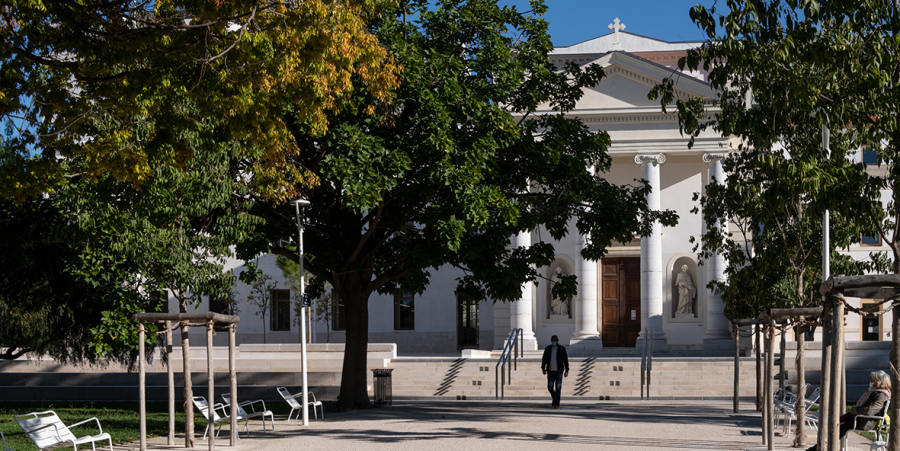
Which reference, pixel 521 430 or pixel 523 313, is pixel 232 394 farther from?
pixel 523 313

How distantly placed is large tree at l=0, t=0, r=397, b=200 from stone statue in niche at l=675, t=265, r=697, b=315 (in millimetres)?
27243

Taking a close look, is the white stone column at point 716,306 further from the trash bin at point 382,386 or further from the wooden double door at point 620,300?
the trash bin at point 382,386

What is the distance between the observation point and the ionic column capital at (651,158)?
35312 mm

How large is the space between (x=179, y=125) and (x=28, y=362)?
26100 millimetres

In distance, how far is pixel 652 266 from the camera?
35.1m

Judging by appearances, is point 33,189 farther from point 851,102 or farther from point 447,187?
point 851,102

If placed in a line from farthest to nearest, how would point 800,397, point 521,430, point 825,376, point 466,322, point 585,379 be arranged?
point 466,322 → point 585,379 → point 521,430 → point 800,397 → point 825,376

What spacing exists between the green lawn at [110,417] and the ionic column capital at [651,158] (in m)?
17.5

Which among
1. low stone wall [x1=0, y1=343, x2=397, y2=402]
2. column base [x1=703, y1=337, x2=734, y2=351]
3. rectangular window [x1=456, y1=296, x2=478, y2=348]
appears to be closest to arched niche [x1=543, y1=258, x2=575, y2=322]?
rectangular window [x1=456, y1=296, x2=478, y2=348]

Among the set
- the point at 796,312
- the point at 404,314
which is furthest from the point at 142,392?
the point at 404,314

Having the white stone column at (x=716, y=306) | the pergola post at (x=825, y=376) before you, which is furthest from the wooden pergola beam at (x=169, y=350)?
the white stone column at (x=716, y=306)

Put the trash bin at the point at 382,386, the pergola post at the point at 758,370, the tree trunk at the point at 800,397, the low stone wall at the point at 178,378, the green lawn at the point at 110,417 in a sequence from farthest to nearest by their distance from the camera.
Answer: the low stone wall at the point at 178,378
the trash bin at the point at 382,386
the pergola post at the point at 758,370
the green lawn at the point at 110,417
the tree trunk at the point at 800,397

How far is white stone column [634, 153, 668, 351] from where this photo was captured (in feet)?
115

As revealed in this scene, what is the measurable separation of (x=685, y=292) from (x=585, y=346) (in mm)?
5321
